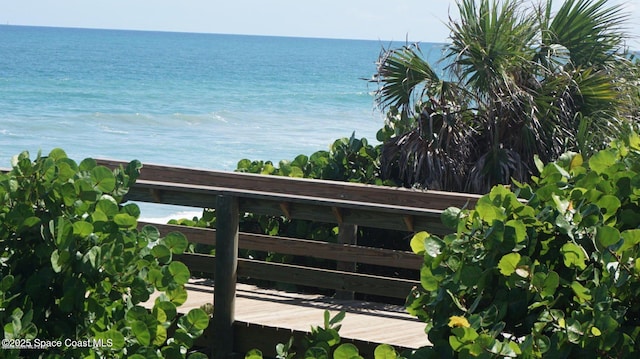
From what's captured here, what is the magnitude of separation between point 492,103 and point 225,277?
2.92 metres

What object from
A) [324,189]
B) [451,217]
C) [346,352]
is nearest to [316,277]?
[324,189]

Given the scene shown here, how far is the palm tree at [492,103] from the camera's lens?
6590mm

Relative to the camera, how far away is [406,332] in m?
4.58

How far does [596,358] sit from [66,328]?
6.55 ft

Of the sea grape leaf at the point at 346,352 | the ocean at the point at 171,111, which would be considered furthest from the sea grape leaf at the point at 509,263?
the ocean at the point at 171,111

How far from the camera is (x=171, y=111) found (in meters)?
32.9

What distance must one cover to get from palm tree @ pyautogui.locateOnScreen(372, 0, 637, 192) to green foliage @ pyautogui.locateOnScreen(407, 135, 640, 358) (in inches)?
148

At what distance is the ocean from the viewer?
2333 cm

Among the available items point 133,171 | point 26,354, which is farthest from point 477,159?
point 26,354

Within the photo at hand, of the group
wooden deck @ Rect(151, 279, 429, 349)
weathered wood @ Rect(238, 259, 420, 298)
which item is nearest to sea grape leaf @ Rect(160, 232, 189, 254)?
wooden deck @ Rect(151, 279, 429, 349)

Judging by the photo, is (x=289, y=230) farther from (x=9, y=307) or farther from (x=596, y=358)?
(x=596, y=358)

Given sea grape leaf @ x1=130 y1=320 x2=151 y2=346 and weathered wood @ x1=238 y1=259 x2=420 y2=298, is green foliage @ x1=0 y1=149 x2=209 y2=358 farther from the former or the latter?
weathered wood @ x1=238 y1=259 x2=420 y2=298

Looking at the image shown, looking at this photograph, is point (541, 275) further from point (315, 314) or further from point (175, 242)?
point (315, 314)

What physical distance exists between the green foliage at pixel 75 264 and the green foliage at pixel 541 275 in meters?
1.22
